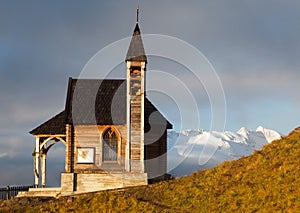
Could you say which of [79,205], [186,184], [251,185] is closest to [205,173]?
[186,184]

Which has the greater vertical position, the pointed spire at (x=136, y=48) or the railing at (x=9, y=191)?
the pointed spire at (x=136, y=48)

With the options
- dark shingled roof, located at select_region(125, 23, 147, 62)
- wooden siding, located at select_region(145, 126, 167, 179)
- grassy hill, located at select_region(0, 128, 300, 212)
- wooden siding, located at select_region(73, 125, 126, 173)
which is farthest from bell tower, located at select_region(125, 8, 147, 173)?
grassy hill, located at select_region(0, 128, 300, 212)

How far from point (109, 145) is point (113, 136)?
28.5 inches

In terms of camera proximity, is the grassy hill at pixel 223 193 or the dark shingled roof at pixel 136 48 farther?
the dark shingled roof at pixel 136 48

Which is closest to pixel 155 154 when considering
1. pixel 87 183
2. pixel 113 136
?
pixel 113 136

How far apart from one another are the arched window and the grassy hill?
7001mm

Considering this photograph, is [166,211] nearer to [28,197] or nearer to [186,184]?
[186,184]

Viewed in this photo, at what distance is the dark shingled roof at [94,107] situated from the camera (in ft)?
132

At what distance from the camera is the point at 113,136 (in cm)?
4012

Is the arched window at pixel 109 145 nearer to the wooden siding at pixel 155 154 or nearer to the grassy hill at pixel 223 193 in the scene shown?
the wooden siding at pixel 155 154

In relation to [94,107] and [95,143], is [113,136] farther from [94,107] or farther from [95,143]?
[94,107]

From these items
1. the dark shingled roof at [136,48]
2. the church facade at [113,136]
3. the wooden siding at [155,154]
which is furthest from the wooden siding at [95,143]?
the dark shingled roof at [136,48]

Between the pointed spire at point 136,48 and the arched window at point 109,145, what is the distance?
557 centimetres

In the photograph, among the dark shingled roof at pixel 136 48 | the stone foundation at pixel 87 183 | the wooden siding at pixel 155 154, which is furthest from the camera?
the wooden siding at pixel 155 154
